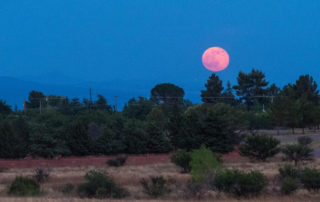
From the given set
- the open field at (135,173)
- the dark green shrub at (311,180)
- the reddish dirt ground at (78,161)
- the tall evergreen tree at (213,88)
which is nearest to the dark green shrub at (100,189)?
the open field at (135,173)

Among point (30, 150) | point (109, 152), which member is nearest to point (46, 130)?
point (30, 150)

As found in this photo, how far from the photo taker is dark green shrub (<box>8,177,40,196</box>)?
14.3 m

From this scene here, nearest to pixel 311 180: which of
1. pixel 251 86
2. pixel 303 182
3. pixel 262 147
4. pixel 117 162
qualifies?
pixel 303 182

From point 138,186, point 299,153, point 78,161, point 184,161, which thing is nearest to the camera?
point 138,186

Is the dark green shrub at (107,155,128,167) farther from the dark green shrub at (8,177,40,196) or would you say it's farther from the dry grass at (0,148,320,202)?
the dark green shrub at (8,177,40,196)

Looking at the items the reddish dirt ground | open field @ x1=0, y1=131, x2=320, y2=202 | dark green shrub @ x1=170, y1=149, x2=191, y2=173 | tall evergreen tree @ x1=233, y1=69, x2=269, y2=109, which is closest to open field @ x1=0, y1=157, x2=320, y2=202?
open field @ x1=0, y1=131, x2=320, y2=202

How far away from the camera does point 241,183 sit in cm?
1359

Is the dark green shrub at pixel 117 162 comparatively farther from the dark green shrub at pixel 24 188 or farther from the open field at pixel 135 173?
the dark green shrub at pixel 24 188

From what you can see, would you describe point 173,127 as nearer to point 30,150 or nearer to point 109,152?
point 109,152

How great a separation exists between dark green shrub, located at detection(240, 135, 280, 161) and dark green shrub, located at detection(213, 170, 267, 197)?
1162 cm

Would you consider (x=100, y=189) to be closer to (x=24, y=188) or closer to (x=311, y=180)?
(x=24, y=188)

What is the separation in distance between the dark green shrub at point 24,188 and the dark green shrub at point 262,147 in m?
14.9

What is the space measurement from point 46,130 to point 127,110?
1360 inches

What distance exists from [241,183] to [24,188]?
784cm
